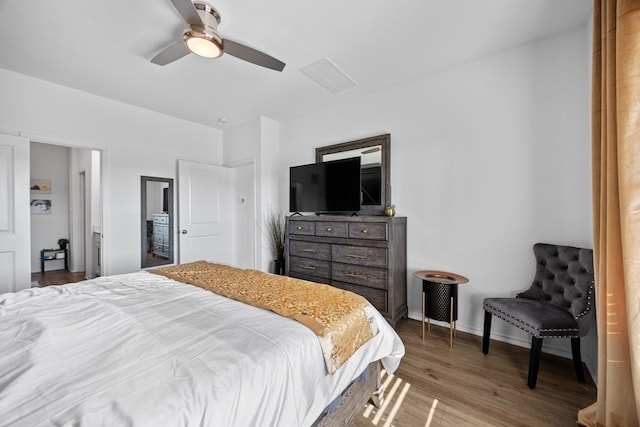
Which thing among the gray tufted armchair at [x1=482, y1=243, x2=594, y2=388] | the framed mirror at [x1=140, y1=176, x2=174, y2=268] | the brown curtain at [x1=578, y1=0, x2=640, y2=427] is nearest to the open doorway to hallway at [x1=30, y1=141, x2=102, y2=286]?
the framed mirror at [x1=140, y1=176, x2=174, y2=268]

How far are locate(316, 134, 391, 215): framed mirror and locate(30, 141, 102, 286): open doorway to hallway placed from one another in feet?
15.2

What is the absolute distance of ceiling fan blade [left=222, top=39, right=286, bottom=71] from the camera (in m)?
1.95

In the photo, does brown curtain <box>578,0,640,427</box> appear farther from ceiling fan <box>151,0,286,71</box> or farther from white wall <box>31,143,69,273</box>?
white wall <box>31,143,69,273</box>

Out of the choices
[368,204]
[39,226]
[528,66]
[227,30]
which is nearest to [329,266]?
[368,204]

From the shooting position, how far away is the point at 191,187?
161 inches

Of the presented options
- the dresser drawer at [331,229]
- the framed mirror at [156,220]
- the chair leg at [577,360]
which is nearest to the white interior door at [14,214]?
the framed mirror at [156,220]

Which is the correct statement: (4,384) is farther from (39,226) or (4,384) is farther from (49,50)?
(39,226)

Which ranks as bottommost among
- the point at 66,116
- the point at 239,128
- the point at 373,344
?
the point at 373,344

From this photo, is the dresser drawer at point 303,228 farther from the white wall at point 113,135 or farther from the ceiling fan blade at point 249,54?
the white wall at point 113,135

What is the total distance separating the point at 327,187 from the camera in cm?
330

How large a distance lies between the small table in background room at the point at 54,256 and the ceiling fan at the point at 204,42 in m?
5.00

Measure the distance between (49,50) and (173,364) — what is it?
317 cm

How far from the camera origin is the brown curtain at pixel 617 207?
3.51 feet

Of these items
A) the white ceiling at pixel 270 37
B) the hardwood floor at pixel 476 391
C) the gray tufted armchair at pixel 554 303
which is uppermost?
the white ceiling at pixel 270 37
